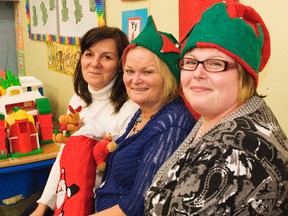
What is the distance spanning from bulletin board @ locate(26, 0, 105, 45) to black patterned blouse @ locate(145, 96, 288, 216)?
1442mm

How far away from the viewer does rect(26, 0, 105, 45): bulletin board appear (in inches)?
88.2

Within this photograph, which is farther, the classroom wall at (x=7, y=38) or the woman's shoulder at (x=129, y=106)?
the classroom wall at (x=7, y=38)

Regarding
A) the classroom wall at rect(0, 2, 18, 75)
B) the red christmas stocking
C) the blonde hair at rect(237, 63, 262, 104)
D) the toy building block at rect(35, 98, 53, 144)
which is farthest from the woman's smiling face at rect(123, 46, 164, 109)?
the classroom wall at rect(0, 2, 18, 75)

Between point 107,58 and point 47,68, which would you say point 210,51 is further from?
point 47,68

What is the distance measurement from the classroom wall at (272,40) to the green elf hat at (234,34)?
251mm

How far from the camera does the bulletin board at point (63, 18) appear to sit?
224 centimetres

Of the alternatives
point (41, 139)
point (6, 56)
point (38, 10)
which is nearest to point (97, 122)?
point (41, 139)

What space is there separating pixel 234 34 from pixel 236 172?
0.33 metres

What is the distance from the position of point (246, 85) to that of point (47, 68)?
2465 mm

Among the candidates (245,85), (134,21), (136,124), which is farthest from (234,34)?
(134,21)

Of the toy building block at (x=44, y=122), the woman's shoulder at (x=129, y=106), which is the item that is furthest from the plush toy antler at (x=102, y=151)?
the toy building block at (x=44, y=122)

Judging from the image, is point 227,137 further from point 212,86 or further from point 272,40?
point 272,40

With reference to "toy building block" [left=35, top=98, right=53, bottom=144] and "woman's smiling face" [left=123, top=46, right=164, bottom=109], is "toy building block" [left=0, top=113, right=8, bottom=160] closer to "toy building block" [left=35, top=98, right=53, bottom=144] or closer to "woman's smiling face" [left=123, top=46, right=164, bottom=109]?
"toy building block" [left=35, top=98, right=53, bottom=144]

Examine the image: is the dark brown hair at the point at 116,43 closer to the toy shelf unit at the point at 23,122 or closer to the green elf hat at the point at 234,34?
the toy shelf unit at the point at 23,122
